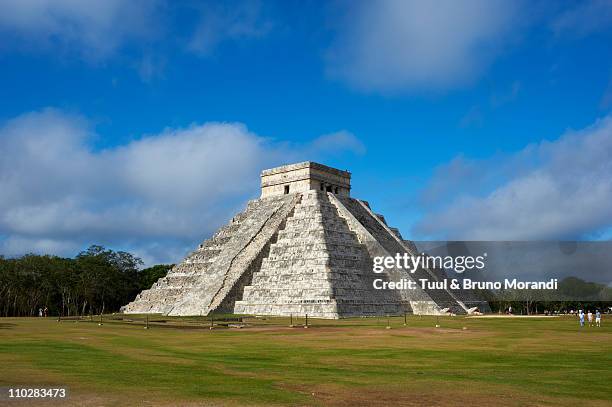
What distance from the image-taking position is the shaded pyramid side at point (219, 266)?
1651 inches

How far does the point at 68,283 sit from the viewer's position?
5944 cm

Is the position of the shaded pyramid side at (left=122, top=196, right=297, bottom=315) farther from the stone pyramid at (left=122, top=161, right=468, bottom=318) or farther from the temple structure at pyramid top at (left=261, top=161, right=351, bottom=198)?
the temple structure at pyramid top at (left=261, top=161, right=351, bottom=198)

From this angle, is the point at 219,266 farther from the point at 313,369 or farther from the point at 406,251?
the point at 313,369

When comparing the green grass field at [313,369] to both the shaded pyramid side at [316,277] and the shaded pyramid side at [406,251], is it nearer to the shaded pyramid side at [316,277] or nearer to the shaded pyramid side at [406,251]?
the shaded pyramid side at [316,277]

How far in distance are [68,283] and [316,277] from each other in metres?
32.1

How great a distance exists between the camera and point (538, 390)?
1087 centimetres

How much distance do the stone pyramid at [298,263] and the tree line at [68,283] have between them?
1242 centimetres

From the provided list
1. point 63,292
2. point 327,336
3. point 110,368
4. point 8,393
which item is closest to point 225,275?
point 327,336

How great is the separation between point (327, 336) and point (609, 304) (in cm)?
6534

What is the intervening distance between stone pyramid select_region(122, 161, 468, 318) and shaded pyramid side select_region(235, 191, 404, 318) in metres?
0.08

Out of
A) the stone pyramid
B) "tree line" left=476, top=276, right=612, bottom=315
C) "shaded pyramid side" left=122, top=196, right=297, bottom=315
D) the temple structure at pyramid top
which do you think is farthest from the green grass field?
"tree line" left=476, top=276, right=612, bottom=315

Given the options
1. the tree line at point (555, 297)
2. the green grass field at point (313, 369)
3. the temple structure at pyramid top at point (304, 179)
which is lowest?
the green grass field at point (313, 369)

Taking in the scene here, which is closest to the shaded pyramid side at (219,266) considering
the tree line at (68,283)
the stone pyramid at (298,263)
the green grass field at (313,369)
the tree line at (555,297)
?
the stone pyramid at (298,263)

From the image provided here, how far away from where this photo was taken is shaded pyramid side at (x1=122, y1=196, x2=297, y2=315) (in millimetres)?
41938
